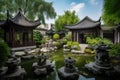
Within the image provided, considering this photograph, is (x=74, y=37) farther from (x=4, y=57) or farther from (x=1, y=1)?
(x=4, y=57)

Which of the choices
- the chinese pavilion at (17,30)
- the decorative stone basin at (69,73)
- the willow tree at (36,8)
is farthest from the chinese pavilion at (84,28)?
the decorative stone basin at (69,73)

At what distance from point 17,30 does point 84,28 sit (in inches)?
413

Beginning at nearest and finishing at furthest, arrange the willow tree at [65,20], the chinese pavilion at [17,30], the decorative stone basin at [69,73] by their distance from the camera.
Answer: the decorative stone basin at [69,73] < the chinese pavilion at [17,30] < the willow tree at [65,20]

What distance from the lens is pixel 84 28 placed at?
20422mm

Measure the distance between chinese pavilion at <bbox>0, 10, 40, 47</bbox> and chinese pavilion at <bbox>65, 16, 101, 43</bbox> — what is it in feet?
23.7

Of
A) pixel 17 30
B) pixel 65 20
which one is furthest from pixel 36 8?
pixel 17 30

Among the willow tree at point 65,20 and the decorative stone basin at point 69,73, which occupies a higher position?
the willow tree at point 65,20

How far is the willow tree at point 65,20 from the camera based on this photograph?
31.4m

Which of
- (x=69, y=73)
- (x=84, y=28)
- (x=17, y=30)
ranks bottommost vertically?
(x=69, y=73)

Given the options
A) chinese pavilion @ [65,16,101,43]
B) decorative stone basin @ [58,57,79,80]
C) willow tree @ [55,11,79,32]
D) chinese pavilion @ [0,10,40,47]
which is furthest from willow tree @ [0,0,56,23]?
decorative stone basin @ [58,57,79,80]

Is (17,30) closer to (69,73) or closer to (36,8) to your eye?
(69,73)

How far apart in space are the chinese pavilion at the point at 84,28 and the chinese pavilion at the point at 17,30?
23.7 feet

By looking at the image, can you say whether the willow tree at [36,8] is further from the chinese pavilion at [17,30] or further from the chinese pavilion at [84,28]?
the chinese pavilion at [17,30]

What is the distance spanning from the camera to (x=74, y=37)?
22.9 metres
